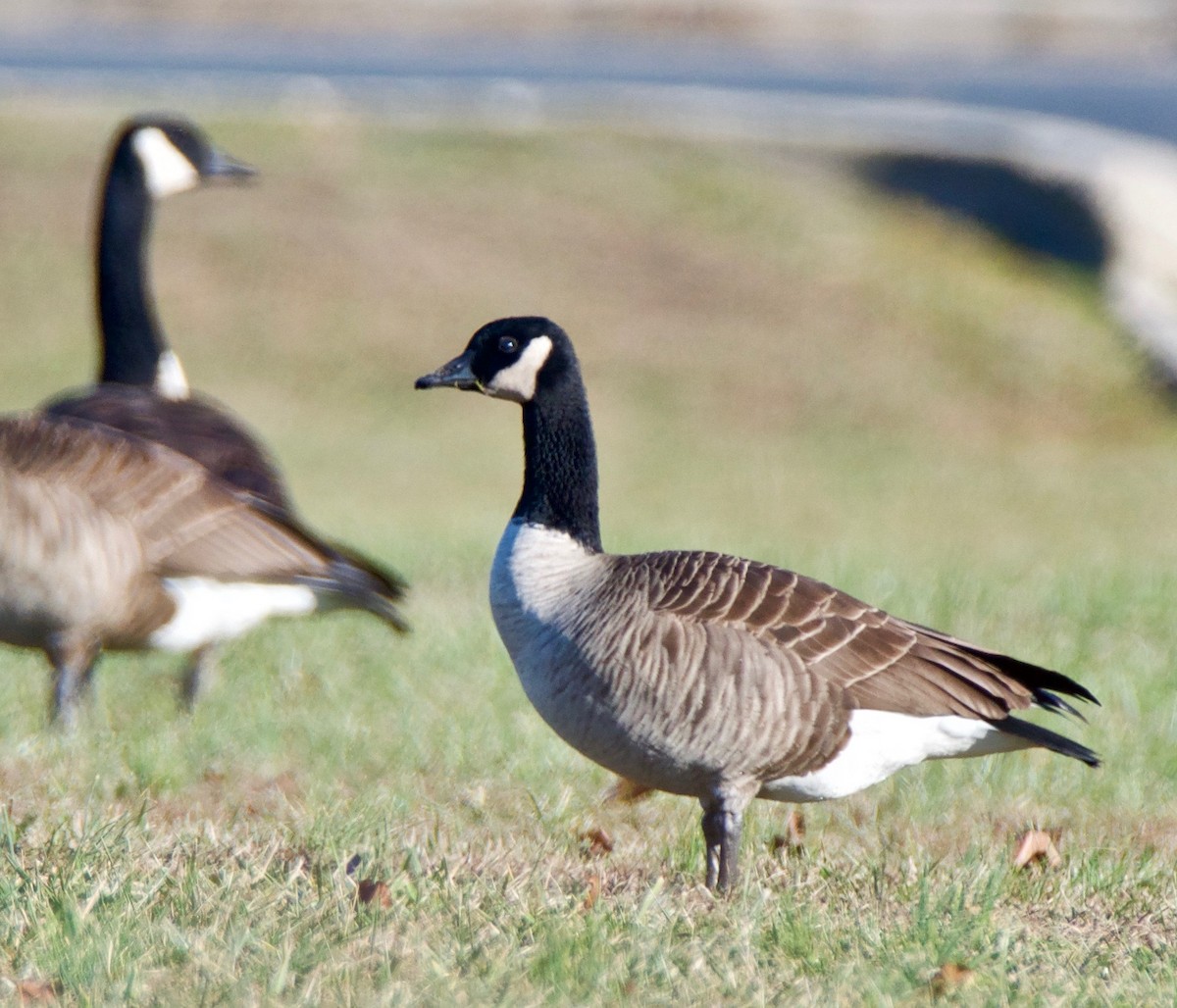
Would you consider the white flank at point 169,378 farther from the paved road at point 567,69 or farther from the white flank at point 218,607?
the paved road at point 567,69

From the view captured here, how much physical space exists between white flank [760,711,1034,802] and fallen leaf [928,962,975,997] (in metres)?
1.00

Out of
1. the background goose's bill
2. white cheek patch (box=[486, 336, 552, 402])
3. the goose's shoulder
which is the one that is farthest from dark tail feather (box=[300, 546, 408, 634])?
white cheek patch (box=[486, 336, 552, 402])

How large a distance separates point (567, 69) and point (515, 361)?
126ft

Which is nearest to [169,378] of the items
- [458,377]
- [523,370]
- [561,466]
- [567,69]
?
[458,377]

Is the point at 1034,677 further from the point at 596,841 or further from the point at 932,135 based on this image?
the point at 932,135

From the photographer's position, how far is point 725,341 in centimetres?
2216

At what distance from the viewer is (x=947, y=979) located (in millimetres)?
3316

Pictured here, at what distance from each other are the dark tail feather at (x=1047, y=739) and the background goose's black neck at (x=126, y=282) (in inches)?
183

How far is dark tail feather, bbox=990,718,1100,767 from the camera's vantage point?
429cm

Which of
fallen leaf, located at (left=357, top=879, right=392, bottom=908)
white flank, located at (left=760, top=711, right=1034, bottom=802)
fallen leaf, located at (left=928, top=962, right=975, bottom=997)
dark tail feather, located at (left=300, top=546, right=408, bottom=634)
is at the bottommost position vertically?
dark tail feather, located at (left=300, top=546, right=408, bottom=634)

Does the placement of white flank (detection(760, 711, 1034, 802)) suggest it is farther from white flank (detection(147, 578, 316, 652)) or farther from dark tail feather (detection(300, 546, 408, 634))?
white flank (detection(147, 578, 316, 652))

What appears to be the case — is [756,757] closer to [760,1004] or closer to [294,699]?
[760,1004]

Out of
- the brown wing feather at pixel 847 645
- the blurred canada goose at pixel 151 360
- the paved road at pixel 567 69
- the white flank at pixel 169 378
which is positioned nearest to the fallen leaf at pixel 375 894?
the brown wing feather at pixel 847 645

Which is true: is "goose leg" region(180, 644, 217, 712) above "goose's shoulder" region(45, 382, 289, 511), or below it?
below
